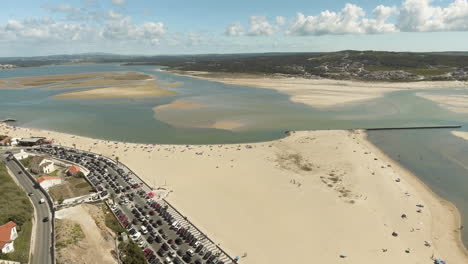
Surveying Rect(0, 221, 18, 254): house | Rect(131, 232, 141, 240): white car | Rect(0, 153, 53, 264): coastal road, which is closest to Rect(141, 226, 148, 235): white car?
Rect(131, 232, 141, 240): white car

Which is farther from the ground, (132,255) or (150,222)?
(132,255)

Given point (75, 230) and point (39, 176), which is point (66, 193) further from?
point (75, 230)

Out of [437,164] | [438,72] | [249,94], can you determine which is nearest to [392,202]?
[437,164]

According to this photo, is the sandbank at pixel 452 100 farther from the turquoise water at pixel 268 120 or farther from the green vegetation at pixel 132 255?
the green vegetation at pixel 132 255

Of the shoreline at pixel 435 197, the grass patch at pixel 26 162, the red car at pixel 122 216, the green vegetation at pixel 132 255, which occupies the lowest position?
the shoreline at pixel 435 197

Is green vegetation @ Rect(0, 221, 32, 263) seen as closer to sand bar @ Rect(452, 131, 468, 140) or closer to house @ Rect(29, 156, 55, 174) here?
house @ Rect(29, 156, 55, 174)

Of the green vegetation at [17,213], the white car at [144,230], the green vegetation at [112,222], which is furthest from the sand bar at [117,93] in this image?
the white car at [144,230]

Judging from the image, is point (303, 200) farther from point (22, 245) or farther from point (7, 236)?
point (7, 236)

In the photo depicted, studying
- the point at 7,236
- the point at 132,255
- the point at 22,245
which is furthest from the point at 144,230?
the point at 7,236
